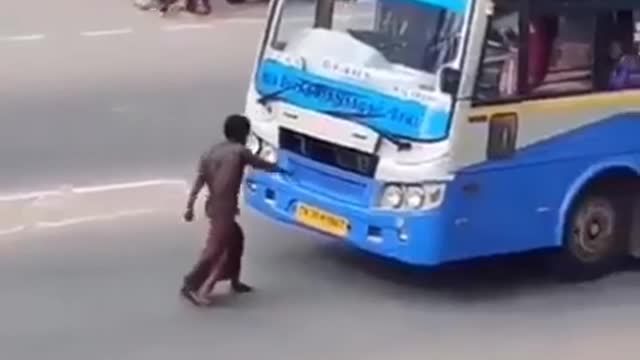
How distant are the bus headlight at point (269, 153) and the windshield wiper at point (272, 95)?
29 centimetres

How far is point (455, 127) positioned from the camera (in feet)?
39.3

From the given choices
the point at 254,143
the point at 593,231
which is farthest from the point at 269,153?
the point at 593,231

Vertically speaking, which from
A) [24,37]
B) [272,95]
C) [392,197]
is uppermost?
[272,95]

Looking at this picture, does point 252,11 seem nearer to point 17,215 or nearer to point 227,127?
point 17,215

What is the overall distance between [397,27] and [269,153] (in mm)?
1243

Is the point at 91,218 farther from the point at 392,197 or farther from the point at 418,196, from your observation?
the point at 418,196

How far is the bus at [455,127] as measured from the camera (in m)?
12.1

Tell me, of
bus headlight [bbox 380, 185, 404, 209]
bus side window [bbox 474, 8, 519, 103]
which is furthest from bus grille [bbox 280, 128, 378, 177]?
bus side window [bbox 474, 8, 519, 103]

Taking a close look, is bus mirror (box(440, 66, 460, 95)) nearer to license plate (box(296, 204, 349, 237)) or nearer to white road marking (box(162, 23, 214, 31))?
license plate (box(296, 204, 349, 237))

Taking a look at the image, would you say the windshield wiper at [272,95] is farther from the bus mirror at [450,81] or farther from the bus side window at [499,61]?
the bus side window at [499,61]

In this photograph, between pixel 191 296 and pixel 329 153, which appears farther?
pixel 329 153

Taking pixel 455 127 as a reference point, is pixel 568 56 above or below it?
above

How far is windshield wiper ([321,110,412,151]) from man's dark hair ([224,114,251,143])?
638 millimetres

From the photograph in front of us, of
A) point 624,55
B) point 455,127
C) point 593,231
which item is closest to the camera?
point 455,127
